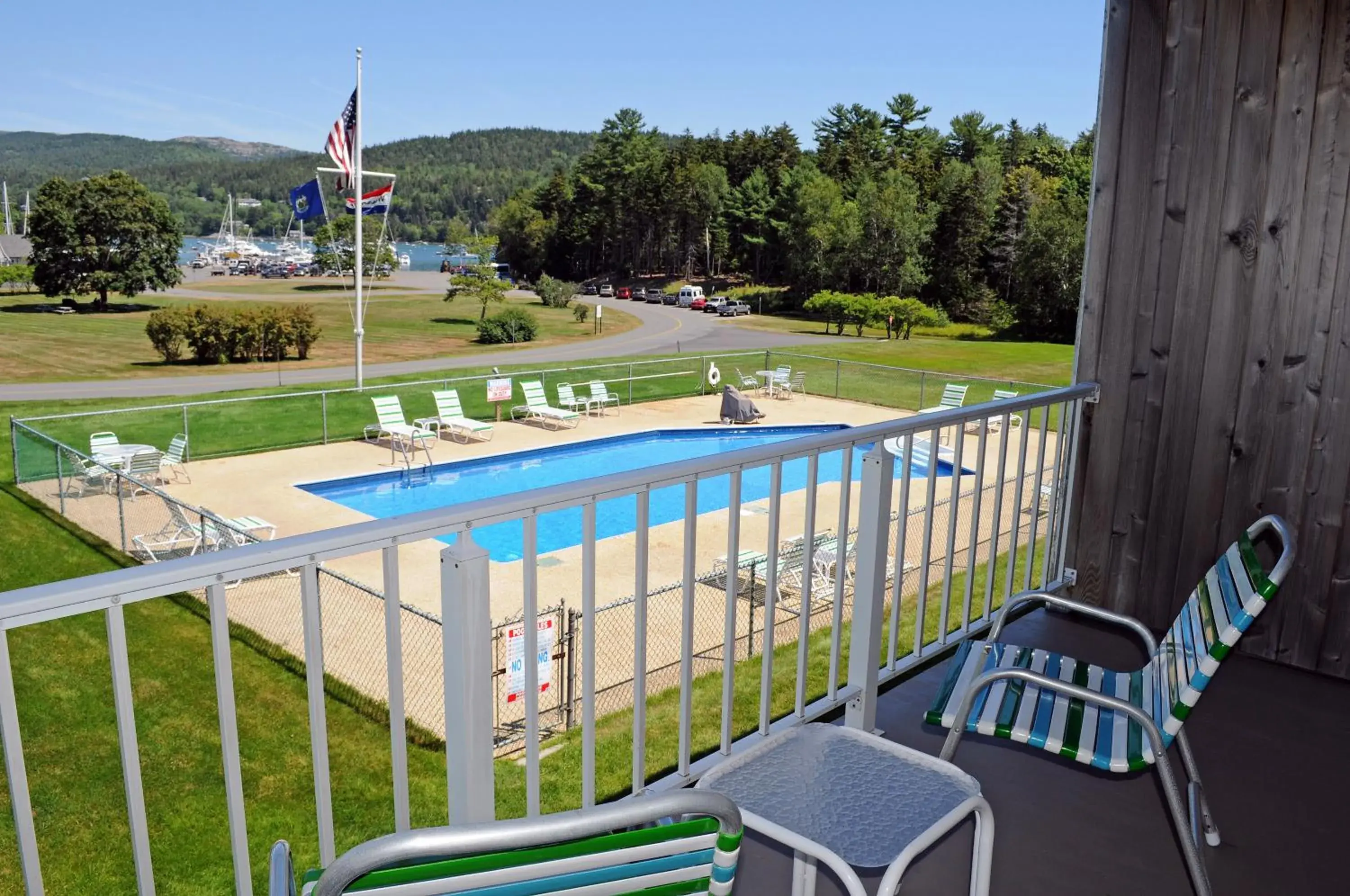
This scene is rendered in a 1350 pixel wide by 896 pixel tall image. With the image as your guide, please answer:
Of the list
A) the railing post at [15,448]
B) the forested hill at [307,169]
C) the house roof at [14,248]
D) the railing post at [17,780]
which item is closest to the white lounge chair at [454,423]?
the railing post at [15,448]

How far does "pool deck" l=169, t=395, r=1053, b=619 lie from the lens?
8.41 m

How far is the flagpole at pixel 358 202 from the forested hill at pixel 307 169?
43.8 metres

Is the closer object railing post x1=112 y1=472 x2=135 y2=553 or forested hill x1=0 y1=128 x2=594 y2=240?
railing post x1=112 y1=472 x2=135 y2=553

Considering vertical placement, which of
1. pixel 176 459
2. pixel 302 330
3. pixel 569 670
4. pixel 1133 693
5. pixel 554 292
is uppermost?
pixel 1133 693

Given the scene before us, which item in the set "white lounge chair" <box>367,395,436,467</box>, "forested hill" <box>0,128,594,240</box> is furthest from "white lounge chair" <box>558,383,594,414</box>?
"forested hill" <box>0,128,594,240</box>

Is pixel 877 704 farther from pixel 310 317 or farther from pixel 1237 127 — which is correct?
pixel 310 317

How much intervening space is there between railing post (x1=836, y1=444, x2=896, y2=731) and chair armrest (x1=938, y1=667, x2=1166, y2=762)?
0.39 meters

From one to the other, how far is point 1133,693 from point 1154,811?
15.7 inches

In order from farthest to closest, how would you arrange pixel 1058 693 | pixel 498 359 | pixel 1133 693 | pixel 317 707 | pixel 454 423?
pixel 498 359
pixel 454 423
pixel 1133 693
pixel 1058 693
pixel 317 707

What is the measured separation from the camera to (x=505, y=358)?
29.2 metres

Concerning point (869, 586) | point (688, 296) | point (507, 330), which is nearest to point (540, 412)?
point (869, 586)

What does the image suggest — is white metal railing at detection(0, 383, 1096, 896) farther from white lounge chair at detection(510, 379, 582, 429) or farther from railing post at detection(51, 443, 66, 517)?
white lounge chair at detection(510, 379, 582, 429)

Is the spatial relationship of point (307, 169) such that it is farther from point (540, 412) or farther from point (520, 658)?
point (520, 658)

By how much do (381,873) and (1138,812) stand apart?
6.08ft
